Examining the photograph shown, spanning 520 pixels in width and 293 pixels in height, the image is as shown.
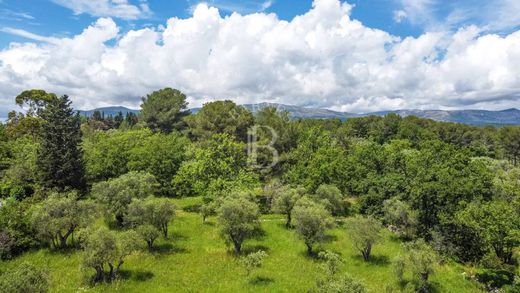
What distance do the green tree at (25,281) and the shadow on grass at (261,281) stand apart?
1434 cm

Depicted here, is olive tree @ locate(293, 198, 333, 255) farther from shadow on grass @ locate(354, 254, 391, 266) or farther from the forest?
shadow on grass @ locate(354, 254, 391, 266)

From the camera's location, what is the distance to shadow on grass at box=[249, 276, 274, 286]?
2589cm

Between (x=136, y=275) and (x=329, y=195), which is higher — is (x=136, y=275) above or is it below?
below

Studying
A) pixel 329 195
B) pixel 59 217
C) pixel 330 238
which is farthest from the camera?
pixel 329 195

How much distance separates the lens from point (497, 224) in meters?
29.1

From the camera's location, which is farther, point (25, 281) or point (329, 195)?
point (329, 195)

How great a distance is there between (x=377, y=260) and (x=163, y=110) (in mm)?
70512

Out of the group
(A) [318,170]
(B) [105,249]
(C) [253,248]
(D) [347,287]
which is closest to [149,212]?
(B) [105,249]

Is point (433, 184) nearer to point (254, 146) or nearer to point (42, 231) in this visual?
point (254, 146)

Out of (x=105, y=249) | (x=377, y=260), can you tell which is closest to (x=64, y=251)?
(x=105, y=249)

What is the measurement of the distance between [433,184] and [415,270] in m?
15.4

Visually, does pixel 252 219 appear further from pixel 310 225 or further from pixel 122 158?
pixel 122 158

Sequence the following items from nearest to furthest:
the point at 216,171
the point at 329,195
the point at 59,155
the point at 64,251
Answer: the point at 64,251, the point at 329,195, the point at 216,171, the point at 59,155

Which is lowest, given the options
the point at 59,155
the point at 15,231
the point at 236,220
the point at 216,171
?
the point at 15,231
